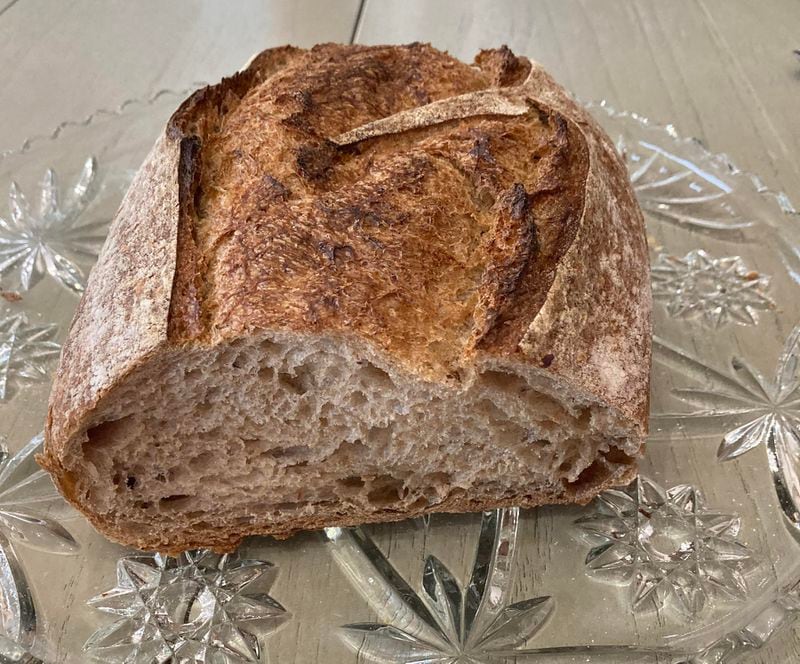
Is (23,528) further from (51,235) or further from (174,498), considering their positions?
(51,235)

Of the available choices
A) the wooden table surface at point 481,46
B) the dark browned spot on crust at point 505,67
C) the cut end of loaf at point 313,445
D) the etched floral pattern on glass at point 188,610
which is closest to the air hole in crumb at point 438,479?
the cut end of loaf at point 313,445

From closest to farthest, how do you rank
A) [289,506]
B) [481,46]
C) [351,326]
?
[351,326], [289,506], [481,46]

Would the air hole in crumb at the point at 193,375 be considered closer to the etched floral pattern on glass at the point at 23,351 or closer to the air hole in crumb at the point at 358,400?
the air hole in crumb at the point at 358,400

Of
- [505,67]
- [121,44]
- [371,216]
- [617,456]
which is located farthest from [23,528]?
[121,44]

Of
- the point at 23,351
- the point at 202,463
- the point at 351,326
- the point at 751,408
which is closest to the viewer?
the point at 351,326

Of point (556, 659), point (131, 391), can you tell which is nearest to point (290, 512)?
point (131, 391)

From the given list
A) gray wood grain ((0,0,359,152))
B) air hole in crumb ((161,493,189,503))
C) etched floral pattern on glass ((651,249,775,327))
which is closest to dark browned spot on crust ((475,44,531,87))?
etched floral pattern on glass ((651,249,775,327))

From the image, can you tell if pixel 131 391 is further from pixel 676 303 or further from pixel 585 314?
pixel 676 303
